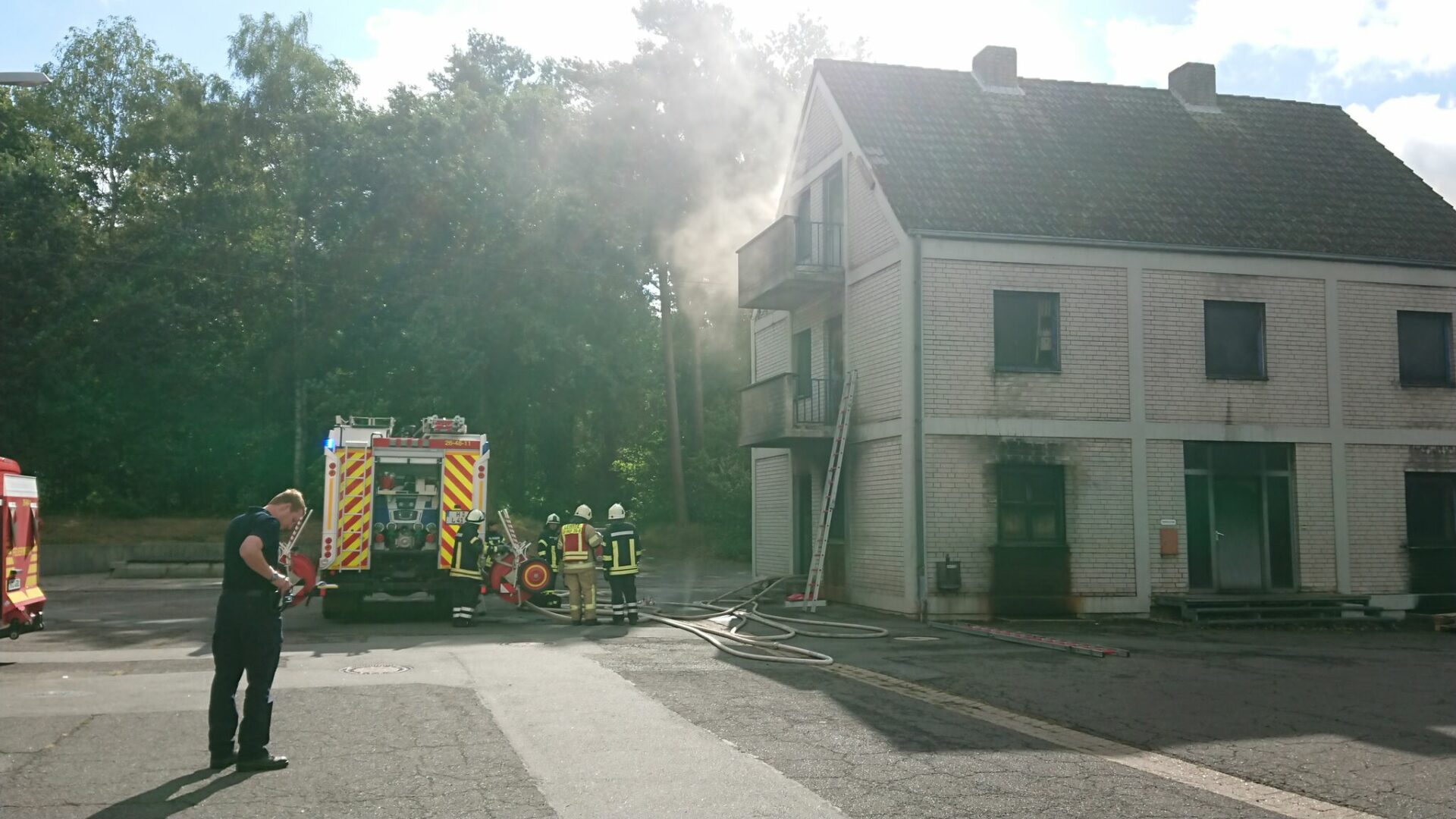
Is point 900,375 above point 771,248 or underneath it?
underneath

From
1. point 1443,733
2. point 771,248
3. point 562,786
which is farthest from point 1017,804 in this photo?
point 771,248

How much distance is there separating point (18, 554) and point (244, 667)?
713 centimetres

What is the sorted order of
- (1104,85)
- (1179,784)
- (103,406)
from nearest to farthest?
(1179,784) < (1104,85) < (103,406)

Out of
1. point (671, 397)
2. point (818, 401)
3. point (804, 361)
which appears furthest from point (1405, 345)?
point (671, 397)

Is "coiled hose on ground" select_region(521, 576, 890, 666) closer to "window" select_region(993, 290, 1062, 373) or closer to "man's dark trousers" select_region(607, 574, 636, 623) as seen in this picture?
"man's dark trousers" select_region(607, 574, 636, 623)

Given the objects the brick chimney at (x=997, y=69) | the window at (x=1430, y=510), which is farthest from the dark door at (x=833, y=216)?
the window at (x=1430, y=510)

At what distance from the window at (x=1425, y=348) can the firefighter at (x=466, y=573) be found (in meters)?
15.7

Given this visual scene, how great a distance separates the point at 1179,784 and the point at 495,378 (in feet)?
112

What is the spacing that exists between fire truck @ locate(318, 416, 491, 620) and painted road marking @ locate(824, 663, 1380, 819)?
8688 mm

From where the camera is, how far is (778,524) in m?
25.0

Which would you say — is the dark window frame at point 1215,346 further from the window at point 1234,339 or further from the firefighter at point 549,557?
the firefighter at point 549,557

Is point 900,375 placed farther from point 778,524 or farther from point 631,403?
point 631,403

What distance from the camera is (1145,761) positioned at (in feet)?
26.3

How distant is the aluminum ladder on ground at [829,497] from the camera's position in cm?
1995
